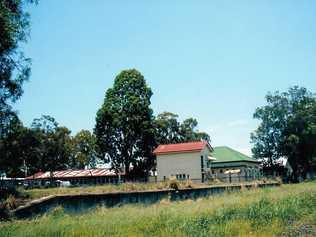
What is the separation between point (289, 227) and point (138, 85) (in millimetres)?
50315

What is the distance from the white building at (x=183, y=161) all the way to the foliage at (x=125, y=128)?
3031 mm

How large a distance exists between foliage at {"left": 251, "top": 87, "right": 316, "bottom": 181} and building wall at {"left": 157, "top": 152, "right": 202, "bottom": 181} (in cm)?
1866

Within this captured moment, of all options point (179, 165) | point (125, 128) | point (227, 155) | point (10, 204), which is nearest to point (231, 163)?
point (227, 155)

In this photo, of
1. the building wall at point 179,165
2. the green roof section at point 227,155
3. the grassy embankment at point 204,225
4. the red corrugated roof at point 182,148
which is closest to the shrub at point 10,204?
the grassy embankment at point 204,225

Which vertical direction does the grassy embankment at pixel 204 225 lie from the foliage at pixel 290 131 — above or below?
below

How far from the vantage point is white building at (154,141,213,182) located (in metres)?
57.1

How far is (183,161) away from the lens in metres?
58.0

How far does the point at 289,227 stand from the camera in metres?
13.6

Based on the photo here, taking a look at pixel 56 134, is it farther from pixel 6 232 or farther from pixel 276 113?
pixel 6 232

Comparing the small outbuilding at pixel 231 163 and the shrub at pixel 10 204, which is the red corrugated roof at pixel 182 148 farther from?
the shrub at pixel 10 204

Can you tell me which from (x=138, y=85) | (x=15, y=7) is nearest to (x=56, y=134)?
(x=138, y=85)

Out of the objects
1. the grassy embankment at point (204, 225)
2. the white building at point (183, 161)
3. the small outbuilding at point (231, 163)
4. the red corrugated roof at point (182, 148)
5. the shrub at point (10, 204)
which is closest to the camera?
the grassy embankment at point (204, 225)

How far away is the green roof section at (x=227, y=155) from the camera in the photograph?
69162 mm

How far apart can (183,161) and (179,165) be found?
96 centimetres
